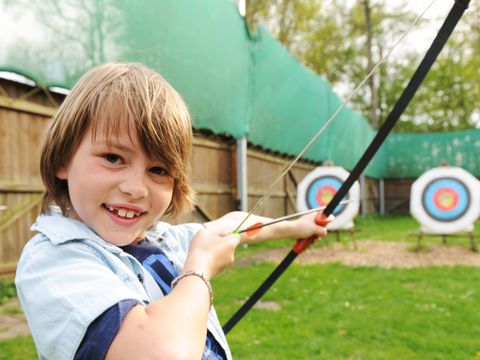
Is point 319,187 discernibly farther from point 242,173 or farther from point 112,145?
point 112,145

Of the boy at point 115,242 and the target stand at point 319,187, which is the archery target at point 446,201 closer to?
the target stand at point 319,187

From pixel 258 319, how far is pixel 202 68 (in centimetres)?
187

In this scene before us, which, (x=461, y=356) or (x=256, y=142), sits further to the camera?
(x=256, y=142)

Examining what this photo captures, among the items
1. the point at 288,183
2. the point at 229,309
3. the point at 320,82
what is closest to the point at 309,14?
the point at 320,82

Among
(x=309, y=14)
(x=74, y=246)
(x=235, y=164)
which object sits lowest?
(x=235, y=164)

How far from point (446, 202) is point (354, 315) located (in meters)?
3.25

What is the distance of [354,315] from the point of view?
2299 mm

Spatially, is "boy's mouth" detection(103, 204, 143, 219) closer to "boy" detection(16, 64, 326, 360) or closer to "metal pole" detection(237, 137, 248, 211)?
"boy" detection(16, 64, 326, 360)

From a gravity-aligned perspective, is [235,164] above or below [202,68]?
below

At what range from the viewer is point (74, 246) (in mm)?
609

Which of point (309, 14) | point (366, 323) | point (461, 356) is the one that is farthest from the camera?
point (309, 14)

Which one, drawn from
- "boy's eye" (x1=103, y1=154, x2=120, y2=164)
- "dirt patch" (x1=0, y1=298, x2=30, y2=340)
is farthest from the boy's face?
"dirt patch" (x1=0, y1=298, x2=30, y2=340)

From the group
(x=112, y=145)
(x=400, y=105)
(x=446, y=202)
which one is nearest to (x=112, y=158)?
(x=112, y=145)

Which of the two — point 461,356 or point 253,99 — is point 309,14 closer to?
point 253,99
